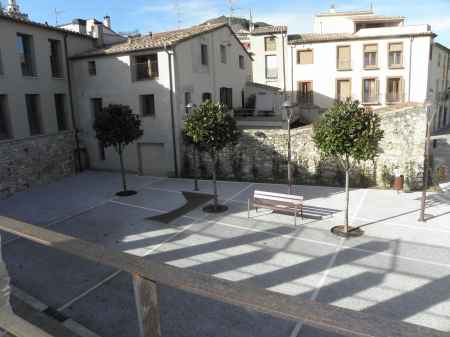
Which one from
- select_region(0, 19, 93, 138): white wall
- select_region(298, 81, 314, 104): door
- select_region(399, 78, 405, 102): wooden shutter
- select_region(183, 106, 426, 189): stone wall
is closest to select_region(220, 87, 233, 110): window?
select_region(183, 106, 426, 189): stone wall

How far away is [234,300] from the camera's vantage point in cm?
189

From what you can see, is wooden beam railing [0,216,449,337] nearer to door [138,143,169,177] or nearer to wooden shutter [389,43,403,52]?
door [138,143,169,177]

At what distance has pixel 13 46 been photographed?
18.1m

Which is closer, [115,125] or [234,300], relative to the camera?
[234,300]

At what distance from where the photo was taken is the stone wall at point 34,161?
1794cm

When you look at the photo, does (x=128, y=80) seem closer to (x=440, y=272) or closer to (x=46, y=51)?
(x=46, y=51)

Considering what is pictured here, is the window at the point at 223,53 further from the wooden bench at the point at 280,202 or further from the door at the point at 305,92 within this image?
the wooden bench at the point at 280,202

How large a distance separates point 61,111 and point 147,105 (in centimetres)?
544

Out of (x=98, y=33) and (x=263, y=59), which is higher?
(x=98, y=33)

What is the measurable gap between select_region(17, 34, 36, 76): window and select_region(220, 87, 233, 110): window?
448 inches

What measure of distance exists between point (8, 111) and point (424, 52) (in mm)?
29868

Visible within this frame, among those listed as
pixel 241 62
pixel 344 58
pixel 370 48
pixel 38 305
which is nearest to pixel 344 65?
pixel 344 58

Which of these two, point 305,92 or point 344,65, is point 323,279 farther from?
point 305,92

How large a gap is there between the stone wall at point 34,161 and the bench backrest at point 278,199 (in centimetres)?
1258
